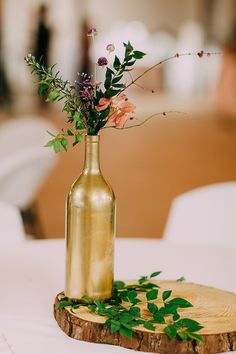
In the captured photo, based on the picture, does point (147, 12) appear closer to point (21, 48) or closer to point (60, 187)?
point (21, 48)

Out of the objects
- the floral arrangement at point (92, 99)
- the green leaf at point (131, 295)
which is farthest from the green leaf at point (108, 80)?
the green leaf at point (131, 295)

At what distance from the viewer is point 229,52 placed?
11.2 meters

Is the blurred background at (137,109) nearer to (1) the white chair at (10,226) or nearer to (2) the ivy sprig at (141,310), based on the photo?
(2) the ivy sprig at (141,310)

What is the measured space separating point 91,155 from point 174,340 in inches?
13.6

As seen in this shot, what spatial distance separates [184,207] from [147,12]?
1668 cm

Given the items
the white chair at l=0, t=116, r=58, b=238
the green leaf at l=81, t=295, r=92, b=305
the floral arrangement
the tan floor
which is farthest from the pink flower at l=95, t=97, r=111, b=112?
the tan floor

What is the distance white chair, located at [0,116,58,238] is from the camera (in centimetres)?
312

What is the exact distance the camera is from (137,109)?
12523 millimetres

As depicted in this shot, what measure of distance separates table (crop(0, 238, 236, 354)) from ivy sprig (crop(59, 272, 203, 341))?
42 millimetres

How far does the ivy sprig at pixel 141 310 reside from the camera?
1.14 m

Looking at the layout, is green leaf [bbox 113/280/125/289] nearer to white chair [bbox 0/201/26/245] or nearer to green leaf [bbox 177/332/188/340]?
green leaf [bbox 177/332/188/340]

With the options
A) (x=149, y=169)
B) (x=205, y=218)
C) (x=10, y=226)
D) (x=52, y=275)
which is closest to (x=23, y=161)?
(x=10, y=226)

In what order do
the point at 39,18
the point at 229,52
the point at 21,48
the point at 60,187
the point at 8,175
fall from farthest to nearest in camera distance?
the point at 21,48, the point at 39,18, the point at 229,52, the point at 60,187, the point at 8,175

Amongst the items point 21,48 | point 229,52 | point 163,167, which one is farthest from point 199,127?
point 21,48
